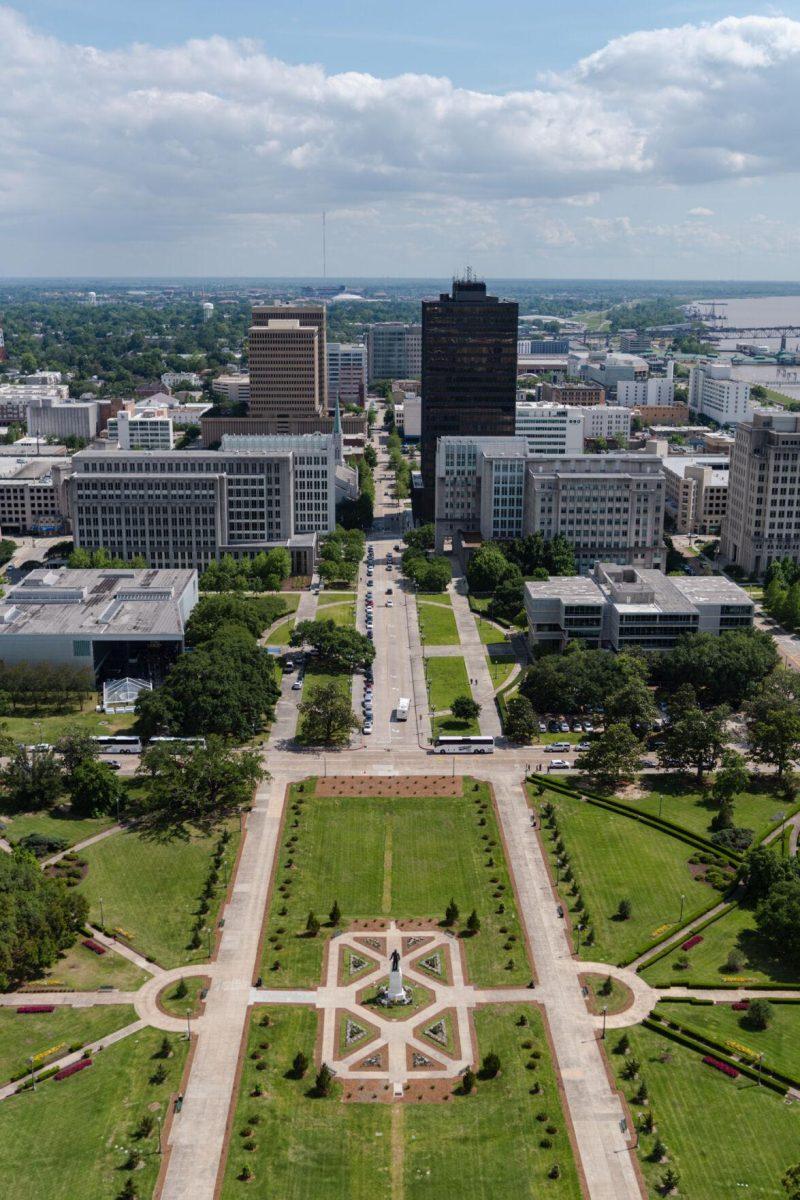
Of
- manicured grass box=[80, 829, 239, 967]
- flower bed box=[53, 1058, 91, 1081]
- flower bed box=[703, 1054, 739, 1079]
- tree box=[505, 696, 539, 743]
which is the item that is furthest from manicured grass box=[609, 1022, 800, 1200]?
tree box=[505, 696, 539, 743]

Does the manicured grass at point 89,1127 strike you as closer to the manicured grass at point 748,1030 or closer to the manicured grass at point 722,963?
the manicured grass at point 748,1030

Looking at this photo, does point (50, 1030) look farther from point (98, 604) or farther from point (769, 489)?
point (769, 489)

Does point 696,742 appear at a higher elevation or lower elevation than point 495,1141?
higher

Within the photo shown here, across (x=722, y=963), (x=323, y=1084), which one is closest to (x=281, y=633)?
(x=722, y=963)

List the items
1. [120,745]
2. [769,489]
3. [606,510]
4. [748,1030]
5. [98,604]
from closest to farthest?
[748,1030], [120,745], [98,604], [769,489], [606,510]

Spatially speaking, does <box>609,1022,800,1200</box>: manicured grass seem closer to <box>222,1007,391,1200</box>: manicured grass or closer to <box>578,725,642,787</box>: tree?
<box>222,1007,391,1200</box>: manicured grass

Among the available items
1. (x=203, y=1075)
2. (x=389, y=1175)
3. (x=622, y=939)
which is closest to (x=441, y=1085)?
(x=389, y=1175)
